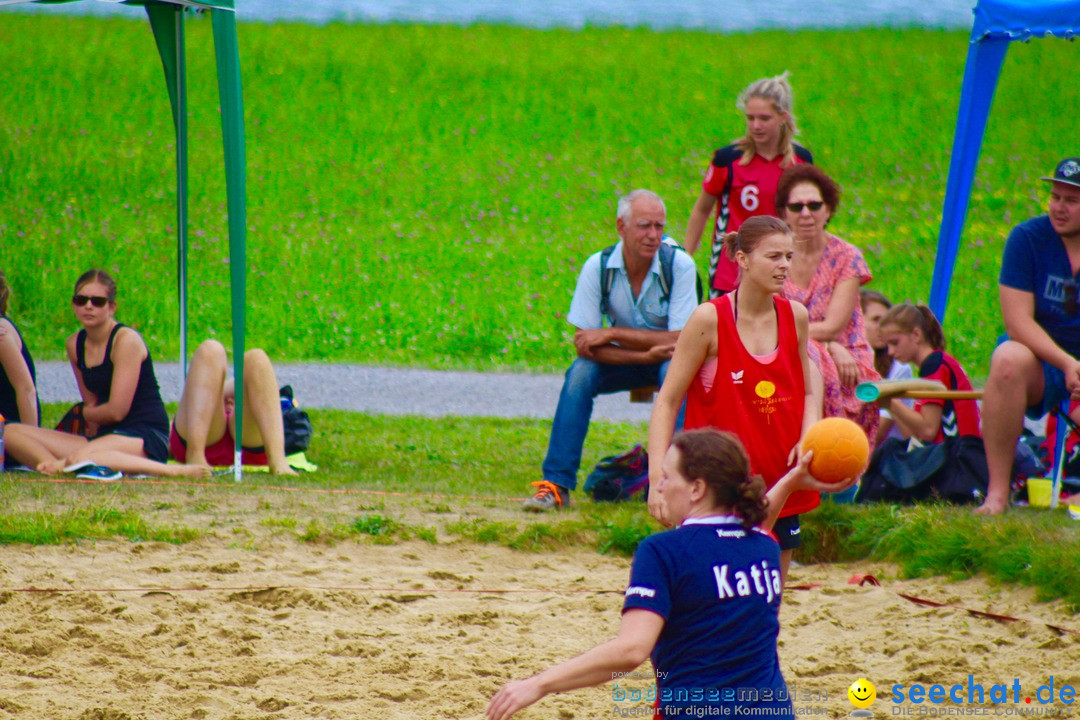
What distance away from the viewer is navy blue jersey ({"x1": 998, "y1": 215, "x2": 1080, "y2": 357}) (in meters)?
6.14

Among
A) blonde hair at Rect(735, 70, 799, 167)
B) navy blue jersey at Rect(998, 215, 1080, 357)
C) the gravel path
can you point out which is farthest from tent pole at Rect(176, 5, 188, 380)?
navy blue jersey at Rect(998, 215, 1080, 357)

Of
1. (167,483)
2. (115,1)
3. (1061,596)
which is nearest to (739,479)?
(1061,596)

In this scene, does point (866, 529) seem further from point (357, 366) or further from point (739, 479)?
point (357, 366)

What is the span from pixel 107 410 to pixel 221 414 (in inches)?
24.6

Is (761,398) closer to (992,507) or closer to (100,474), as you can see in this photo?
(992,507)

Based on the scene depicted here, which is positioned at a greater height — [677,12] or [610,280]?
[677,12]

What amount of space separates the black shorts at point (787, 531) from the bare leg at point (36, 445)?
14.2 feet

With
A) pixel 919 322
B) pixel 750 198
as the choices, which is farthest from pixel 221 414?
pixel 919 322

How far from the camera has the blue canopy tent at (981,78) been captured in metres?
6.42

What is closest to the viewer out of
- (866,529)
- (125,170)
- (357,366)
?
(866,529)

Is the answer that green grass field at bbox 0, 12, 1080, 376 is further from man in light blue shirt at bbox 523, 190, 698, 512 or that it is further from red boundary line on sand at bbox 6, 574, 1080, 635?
red boundary line on sand at bbox 6, 574, 1080, 635

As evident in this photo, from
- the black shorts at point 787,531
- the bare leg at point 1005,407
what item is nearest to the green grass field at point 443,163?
the bare leg at point 1005,407

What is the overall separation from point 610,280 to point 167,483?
2605 millimetres

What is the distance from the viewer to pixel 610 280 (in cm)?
677
